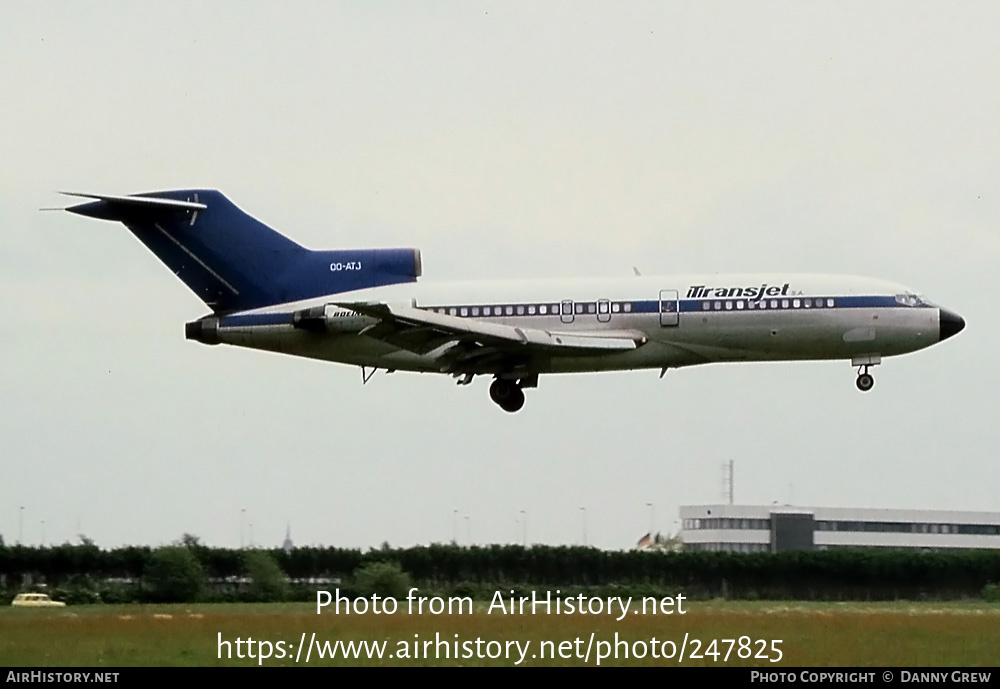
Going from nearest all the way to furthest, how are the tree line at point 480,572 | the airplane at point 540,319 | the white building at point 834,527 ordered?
the tree line at point 480,572
the airplane at point 540,319
the white building at point 834,527

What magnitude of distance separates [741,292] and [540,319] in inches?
183

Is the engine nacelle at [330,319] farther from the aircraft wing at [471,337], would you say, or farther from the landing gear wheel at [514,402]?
the landing gear wheel at [514,402]

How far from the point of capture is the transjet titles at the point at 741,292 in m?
40.3

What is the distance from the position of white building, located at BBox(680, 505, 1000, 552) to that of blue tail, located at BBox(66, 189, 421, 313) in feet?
61.2

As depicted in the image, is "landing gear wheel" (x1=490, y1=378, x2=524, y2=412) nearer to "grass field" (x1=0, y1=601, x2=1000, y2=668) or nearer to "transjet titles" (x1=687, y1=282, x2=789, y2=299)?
"transjet titles" (x1=687, y1=282, x2=789, y2=299)

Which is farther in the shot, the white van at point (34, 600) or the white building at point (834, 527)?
the white building at point (834, 527)

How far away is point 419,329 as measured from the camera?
129 feet

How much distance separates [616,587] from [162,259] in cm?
1493

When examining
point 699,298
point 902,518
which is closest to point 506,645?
point 699,298

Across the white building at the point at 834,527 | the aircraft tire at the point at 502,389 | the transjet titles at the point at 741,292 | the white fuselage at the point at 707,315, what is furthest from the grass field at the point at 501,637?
the white building at the point at 834,527

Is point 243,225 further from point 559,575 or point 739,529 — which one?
point 739,529

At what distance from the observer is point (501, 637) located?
24938mm

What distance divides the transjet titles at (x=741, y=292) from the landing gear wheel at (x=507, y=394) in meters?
5.00

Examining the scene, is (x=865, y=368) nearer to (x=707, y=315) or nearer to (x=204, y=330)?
(x=707, y=315)
